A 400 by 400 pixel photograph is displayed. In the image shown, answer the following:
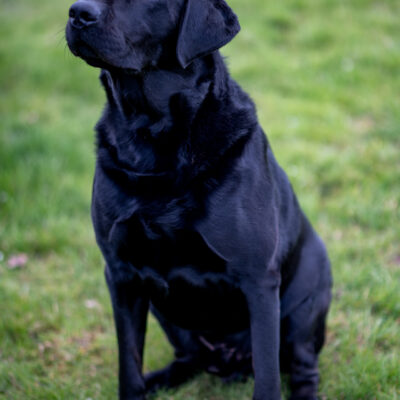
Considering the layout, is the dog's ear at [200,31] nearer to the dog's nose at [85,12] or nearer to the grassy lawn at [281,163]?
the dog's nose at [85,12]

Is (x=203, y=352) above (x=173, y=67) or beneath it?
beneath

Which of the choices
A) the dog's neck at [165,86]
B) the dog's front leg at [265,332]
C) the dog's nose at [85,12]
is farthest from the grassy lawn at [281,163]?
the dog's nose at [85,12]

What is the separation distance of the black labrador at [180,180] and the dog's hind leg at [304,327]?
18 centimetres

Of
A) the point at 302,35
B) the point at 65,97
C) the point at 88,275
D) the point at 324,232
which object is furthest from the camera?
the point at 302,35

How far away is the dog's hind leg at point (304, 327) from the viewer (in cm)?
236

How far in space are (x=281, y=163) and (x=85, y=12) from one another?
2.83m

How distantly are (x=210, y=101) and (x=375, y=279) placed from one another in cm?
165

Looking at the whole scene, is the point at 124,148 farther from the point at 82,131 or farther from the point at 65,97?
the point at 65,97

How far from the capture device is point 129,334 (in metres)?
2.22

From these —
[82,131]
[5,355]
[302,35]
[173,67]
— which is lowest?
[5,355]

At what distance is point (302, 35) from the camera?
6.36 metres

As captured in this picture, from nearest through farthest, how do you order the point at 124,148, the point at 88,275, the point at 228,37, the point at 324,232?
the point at 228,37
the point at 124,148
the point at 88,275
the point at 324,232

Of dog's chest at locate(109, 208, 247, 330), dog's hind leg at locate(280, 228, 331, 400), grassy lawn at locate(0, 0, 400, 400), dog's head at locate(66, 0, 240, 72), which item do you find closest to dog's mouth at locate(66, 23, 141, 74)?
dog's head at locate(66, 0, 240, 72)

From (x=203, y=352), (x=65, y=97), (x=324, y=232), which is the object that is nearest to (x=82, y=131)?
(x=65, y=97)
